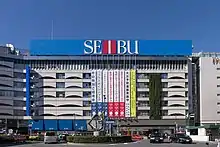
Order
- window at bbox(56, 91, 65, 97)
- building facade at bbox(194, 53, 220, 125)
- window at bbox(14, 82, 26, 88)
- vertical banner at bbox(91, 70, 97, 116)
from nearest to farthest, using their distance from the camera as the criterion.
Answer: window at bbox(14, 82, 26, 88), vertical banner at bbox(91, 70, 97, 116), window at bbox(56, 91, 65, 97), building facade at bbox(194, 53, 220, 125)

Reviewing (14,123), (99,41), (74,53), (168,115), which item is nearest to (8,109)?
(14,123)

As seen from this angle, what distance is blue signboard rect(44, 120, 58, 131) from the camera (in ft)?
445

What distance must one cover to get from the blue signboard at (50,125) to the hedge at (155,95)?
31879 millimetres

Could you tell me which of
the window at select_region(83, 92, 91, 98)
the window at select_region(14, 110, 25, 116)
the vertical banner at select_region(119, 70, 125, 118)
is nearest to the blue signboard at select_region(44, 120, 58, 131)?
the window at select_region(14, 110, 25, 116)

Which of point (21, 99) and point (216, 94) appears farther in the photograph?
point (216, 94)

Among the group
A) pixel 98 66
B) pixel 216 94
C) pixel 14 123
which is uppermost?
pixel 98 66

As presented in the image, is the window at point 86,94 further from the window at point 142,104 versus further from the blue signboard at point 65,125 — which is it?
the window at point 142,104

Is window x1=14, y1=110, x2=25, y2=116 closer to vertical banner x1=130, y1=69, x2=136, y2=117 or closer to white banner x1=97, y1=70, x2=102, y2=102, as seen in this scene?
white banner x1=97, y1=70, x2=102, y2=102

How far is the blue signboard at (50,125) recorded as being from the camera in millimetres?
135750

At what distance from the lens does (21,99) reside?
447 ft

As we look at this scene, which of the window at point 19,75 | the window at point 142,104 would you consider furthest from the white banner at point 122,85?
the window at point 19,75

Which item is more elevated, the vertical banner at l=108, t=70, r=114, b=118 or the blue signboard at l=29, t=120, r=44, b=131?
the vertical banner at l=108, t=70, r=114, b=118

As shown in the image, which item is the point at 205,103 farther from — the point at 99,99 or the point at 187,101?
the point at 99,99

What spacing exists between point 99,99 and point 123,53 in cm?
1731
